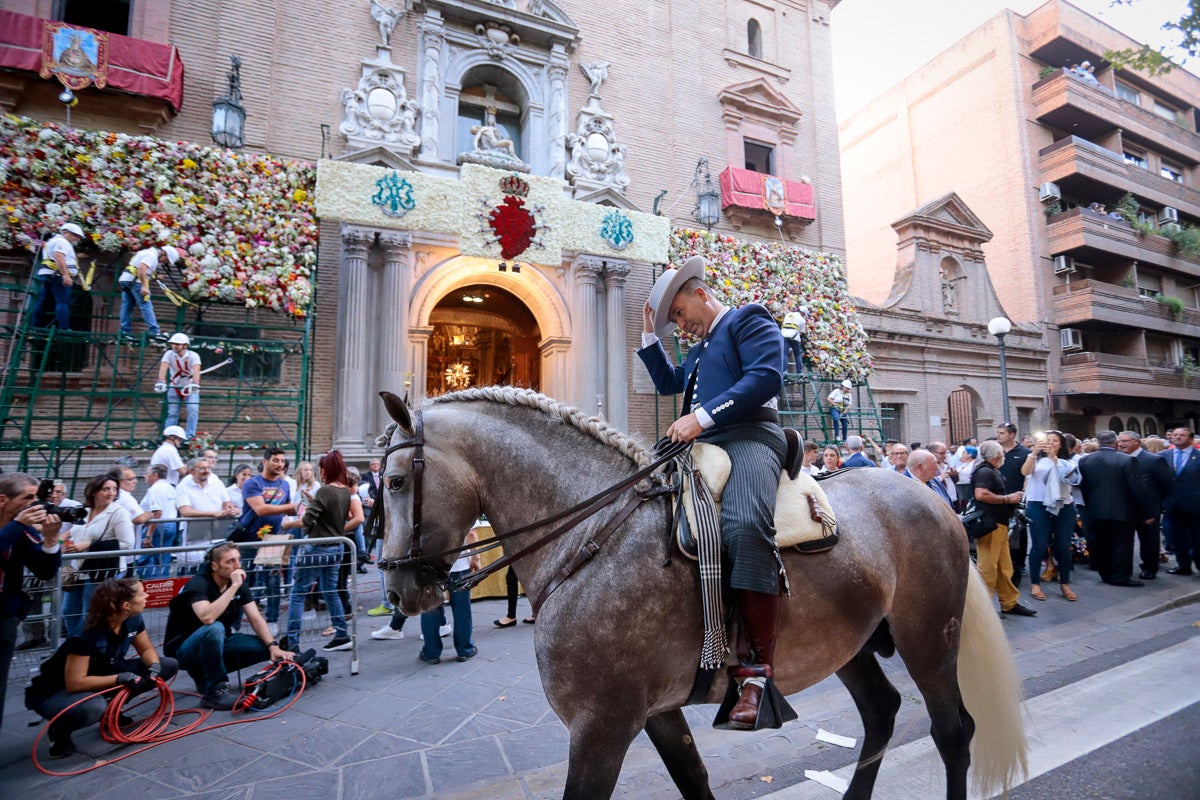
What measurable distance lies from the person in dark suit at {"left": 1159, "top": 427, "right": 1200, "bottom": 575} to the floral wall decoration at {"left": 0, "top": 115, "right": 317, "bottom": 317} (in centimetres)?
1502

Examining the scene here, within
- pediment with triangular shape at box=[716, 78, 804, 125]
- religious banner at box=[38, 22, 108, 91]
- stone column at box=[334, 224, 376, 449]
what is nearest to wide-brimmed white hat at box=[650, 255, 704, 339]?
stone column at box=[334, 224, 376, 449]

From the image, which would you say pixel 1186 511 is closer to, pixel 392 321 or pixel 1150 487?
pixel 1150 487

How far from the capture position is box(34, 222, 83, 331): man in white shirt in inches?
352

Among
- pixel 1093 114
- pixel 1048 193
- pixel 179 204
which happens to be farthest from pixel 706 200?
pixel 1093 114

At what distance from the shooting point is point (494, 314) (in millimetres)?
17953

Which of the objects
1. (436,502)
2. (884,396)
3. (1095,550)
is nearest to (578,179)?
(884,396)

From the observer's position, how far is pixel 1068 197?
2550 cm

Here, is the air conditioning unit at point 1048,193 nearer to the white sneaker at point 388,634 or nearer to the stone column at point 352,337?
the stone column at point 352,337

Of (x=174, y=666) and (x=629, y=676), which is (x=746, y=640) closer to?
(x=629, y=676)

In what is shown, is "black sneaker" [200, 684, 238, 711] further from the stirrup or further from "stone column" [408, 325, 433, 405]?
"stone column" [408, 325, 433, 405]

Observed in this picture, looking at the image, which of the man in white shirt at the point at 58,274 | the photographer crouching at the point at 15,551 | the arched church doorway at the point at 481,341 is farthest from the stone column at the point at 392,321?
the photographer crouching at the point at 15,551

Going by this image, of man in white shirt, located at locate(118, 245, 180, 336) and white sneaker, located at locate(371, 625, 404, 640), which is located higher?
man in white shirt, located at locate(118, 245, 180, 336)

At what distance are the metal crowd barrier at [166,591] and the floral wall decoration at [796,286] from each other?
11423 millimetres

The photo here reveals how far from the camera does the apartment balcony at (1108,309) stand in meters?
23.0
